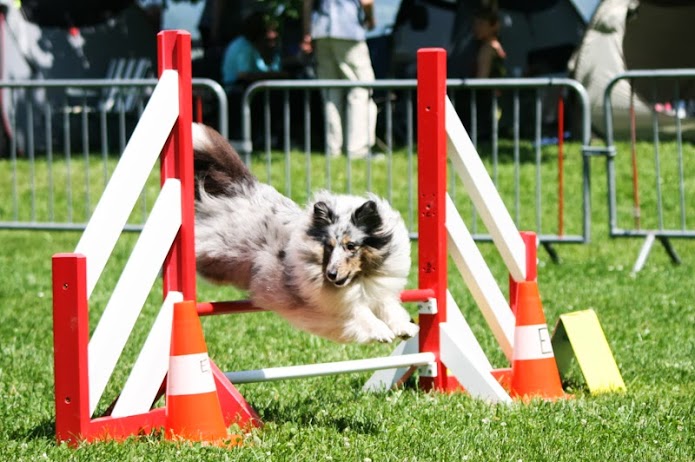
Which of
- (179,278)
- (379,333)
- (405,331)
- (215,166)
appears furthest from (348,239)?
(215,166)

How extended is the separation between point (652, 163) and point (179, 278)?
29.7ft

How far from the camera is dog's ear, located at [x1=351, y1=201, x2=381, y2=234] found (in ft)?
15.1

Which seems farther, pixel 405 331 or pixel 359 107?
pixel 359 107

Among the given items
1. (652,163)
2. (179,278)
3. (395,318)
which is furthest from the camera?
(652,163)

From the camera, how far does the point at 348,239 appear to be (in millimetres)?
4590

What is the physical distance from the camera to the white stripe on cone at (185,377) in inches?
166

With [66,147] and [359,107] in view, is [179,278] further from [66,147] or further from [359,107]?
[66,147]

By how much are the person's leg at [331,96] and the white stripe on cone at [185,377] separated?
5943 millimetres

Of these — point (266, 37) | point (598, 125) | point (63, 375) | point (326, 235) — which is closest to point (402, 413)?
point (326, 235)

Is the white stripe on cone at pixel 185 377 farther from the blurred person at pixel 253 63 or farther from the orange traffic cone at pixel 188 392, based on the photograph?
the blurred person at pixel 253 63

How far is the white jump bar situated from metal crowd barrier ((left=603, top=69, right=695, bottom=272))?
4.43 metres

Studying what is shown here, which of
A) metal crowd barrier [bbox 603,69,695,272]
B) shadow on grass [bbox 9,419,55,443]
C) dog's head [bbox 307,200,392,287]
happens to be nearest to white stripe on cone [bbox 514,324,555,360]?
dog's head [bbox 307,200,392,287]

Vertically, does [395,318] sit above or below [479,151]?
above

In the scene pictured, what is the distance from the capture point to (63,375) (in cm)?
400
